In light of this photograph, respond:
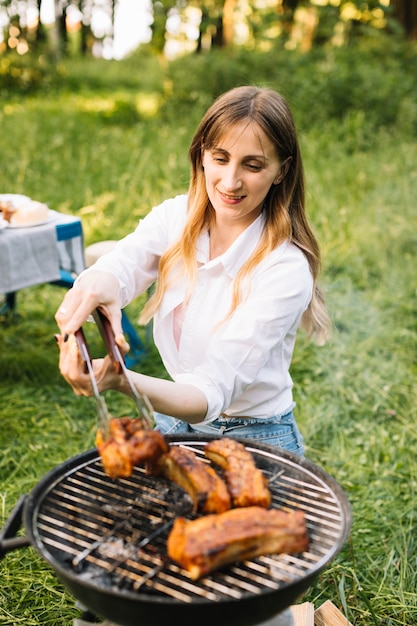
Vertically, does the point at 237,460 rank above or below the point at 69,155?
above

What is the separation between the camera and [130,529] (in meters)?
1.76

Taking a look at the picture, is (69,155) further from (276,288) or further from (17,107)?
(276,288)

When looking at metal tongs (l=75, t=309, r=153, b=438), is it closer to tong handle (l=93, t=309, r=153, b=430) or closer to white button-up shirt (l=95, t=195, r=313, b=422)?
tong handle (l=93, t=309, r=153, b=430)

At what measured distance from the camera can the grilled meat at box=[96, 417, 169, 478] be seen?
1707 mm

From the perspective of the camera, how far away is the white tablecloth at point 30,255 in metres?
4.10

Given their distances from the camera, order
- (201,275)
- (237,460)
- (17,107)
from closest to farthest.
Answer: (237,460) → (201,275) → (17,107)

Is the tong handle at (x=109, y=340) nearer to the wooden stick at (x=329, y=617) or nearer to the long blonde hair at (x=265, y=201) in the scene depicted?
the long blonde hair at (x=265, y=201)

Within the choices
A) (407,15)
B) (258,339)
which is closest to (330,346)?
(258,339)

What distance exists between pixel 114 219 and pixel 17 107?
7.44 m

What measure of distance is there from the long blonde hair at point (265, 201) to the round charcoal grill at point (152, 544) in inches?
29.6

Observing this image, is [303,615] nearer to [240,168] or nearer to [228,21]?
[240,168]

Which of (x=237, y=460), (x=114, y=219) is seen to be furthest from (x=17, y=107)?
(x=237, y=460)

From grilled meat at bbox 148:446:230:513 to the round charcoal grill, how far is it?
3.4 inches

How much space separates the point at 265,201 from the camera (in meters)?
2.58
